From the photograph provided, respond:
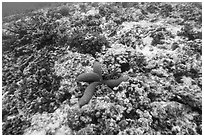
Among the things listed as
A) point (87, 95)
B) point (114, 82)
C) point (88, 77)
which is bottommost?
point (87, 95)

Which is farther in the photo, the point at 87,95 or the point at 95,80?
the point at 95,80

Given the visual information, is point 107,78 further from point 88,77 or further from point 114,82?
point 88,77

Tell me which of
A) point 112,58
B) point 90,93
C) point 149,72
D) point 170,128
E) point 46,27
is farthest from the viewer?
point 46,27

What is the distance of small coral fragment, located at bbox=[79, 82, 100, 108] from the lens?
16.3 feet

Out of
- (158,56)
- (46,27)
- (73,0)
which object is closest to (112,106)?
(158,56)

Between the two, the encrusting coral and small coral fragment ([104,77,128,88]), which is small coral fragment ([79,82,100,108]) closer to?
the encrusting coral

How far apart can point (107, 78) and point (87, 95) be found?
110 centimetres

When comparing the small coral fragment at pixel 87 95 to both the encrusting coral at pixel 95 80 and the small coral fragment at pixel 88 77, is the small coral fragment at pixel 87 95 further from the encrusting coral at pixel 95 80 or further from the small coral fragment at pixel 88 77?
the small coral fragment at pixel 88 77

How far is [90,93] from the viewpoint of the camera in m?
5.13

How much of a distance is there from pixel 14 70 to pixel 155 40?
245 inches

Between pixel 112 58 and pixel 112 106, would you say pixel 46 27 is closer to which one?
pixel 112 58

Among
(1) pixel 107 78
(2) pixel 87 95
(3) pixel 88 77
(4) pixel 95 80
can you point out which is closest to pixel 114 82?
(1) pixel 107 78

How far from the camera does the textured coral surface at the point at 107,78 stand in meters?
4.62

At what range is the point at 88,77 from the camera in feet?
18.1
